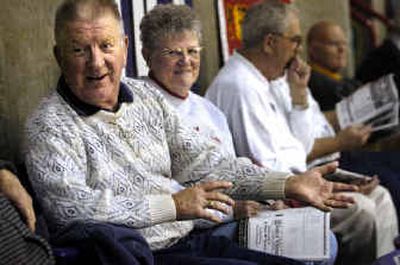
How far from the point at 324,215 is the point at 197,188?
688mm

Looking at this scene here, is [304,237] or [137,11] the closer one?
[304,237]

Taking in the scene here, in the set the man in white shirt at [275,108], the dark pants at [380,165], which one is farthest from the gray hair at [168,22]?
the dark pants at [380,165]

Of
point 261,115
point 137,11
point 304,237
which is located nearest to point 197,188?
point 304,237

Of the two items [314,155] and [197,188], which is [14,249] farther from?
[314,155]

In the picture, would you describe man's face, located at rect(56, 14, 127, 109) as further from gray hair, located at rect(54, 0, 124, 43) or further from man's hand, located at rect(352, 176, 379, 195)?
man's hand, located at rect(352, 176, 379, 195)

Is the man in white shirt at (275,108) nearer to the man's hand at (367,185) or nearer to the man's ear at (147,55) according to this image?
the man's hand at (367,185)

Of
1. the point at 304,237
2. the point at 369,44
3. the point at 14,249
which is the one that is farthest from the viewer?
the point at 369,44

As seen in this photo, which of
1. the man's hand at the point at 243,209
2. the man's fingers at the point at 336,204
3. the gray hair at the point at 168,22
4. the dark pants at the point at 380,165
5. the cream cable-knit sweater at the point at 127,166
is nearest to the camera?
the cream cable-knit sweater at the point at 127,166

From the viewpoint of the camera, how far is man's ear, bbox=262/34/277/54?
4.19 metres

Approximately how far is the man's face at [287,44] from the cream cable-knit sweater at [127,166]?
3.87 ft

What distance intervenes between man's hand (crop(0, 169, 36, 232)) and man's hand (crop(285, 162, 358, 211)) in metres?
0.94

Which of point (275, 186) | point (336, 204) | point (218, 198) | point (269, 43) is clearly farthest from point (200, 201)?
point (269, 43)

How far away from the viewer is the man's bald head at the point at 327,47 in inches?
227

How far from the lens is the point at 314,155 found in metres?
4.45
